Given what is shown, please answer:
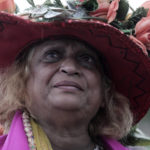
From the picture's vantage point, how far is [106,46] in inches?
75.4

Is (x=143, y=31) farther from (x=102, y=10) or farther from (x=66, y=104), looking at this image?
(x=66, y=104)

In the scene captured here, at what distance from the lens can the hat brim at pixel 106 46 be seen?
1.69 meters

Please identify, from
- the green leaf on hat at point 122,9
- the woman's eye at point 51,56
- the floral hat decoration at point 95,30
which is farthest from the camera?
the green leaf on hat at point 122,9

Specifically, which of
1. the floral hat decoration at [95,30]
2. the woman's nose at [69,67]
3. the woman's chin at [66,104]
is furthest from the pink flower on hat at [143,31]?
the woman's chin at [66,104]

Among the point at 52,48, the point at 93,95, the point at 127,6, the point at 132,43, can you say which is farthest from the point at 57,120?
the point at 127,6

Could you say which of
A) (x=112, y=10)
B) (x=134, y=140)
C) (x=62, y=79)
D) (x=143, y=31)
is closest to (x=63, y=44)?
(x=62, y=79)

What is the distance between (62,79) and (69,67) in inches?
3.2

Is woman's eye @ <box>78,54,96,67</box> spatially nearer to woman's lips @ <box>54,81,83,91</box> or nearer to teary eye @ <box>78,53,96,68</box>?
teary eye @ <box>78,53,96,68</box>

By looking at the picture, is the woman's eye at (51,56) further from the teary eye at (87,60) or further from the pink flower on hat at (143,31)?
the pink flower on hat at (143,31)

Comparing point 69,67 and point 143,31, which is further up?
point 143,31

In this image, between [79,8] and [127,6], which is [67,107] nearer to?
[79,8]

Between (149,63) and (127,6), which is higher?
(127,6)

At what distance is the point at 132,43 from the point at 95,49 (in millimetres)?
290

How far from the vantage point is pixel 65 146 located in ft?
6.14
